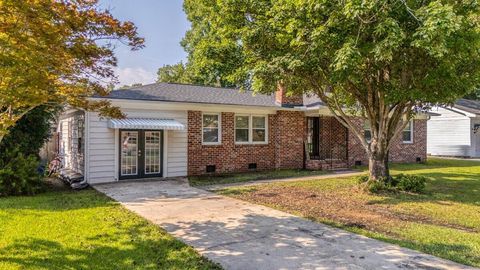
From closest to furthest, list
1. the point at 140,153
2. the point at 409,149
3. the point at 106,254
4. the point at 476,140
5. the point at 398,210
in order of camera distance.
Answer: the point at 106,254, the point at 398,210, the point at 140,153, the point at 409,149, the point at 476,140

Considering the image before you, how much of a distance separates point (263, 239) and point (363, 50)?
507 cm

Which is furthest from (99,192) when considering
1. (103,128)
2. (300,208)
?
(300,208)

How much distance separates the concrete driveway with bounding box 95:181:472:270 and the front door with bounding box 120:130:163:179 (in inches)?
146

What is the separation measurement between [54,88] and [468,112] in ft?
90.2

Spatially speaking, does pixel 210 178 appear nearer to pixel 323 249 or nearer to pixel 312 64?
pixel 312 64

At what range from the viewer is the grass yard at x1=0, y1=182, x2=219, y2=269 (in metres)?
4.66

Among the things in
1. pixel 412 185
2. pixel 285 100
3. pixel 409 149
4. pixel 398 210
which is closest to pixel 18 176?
pixel 398 210

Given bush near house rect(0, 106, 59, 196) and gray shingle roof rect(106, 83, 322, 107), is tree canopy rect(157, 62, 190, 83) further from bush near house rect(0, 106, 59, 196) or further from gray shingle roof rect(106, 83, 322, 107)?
bush near house rect(0, 106, 59, 196)

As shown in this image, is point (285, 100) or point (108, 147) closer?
point (108, 147)

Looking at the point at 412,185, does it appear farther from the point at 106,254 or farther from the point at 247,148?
the point at 106,254

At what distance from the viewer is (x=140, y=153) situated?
12734 mm

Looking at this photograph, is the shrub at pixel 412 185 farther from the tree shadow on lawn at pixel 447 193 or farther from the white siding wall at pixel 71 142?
the white siding wall at pixel 71 142

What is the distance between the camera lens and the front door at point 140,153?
40.8 ft

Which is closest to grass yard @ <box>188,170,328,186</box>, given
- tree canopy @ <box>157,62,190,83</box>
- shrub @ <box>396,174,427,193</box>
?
shrub @ <box>396,174,427,193</box>
